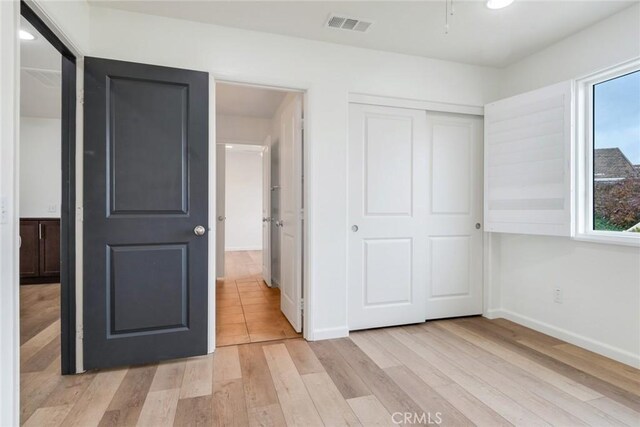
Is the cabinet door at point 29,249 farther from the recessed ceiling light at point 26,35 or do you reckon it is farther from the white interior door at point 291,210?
the white interior door at point 291,210

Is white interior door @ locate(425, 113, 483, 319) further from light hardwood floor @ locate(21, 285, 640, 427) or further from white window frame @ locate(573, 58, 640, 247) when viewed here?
white window frame @ locate(573, 58, 640, 247)

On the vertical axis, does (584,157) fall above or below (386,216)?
above

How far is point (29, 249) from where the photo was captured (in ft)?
15.3

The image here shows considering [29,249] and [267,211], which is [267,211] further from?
[29,249]

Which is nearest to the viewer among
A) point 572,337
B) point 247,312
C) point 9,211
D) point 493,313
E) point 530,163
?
point 9,211

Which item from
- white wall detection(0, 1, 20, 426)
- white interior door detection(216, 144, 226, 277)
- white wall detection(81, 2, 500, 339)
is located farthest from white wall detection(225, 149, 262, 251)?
white wall detection(0, 1, 20, 426)

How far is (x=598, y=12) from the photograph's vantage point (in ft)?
7.72

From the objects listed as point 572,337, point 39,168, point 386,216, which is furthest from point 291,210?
point 39,168

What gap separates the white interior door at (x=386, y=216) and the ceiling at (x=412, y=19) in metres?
0.59

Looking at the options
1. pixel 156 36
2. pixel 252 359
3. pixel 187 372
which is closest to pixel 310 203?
pixel 252 359

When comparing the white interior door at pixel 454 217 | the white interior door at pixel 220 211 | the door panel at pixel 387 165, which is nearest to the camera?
the door panel at pixel 387 165

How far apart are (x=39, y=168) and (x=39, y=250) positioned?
1.31 meters

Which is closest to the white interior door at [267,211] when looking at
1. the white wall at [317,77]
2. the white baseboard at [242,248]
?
the white wall at [317,77]

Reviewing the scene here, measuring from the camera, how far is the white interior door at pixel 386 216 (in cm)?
291
